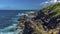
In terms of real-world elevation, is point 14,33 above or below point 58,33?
below

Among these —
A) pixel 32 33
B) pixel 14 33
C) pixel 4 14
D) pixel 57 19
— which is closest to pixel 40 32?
pixel 32 33

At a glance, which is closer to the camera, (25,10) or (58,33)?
(58,33)

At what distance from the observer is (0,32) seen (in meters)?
17.3

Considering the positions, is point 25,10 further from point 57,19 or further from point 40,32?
point 40,32

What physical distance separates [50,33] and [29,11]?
12218mm

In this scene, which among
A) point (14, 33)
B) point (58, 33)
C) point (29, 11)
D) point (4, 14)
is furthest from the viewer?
point (4, 14)

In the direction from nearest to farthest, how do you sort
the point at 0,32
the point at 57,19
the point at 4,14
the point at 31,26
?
the point at 31,26, the point at 57,19, the point at 0,32, the point at 4,14

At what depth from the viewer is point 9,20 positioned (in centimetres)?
2236

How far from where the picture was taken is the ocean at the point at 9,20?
18.3 metres

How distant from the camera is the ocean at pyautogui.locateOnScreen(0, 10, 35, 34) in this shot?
18311 millimetres

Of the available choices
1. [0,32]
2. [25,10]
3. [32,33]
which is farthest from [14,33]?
[25,10]

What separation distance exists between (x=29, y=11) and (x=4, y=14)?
11.0 feet

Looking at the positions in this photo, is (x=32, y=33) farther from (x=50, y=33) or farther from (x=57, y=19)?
(x=57, y=19)

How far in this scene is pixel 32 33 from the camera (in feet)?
34.8
